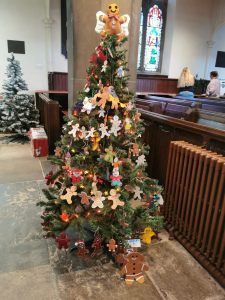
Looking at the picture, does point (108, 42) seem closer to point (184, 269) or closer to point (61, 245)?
point (61, 245)

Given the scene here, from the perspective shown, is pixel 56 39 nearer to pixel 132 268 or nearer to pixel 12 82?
pixel 12 82

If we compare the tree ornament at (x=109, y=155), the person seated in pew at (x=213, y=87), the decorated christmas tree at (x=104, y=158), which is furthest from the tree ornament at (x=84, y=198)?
the person seated in pew at (x=213, y=87)

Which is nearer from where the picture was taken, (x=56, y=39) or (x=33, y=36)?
(x=33, y=36)

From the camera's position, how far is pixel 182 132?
7.18 feet

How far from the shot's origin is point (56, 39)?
6.90 metres

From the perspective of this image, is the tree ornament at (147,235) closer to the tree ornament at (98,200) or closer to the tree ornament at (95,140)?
the tree ornament at (98,200)

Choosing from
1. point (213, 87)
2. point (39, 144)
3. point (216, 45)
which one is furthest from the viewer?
point (216, 45)

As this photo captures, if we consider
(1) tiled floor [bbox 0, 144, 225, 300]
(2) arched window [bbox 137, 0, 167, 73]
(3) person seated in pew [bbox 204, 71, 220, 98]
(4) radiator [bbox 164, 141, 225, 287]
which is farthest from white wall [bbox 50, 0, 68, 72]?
(4) radiator [bbox 164, 141, 225, 287]

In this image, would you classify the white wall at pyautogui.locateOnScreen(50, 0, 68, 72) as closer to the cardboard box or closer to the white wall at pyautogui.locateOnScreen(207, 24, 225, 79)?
the cardboard box

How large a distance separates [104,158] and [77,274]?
0.80 meters

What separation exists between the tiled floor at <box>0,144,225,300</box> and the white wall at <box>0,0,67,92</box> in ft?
18.5

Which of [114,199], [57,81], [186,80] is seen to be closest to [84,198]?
[114,199]

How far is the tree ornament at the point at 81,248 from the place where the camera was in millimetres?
1685

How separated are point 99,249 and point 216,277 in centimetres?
83
